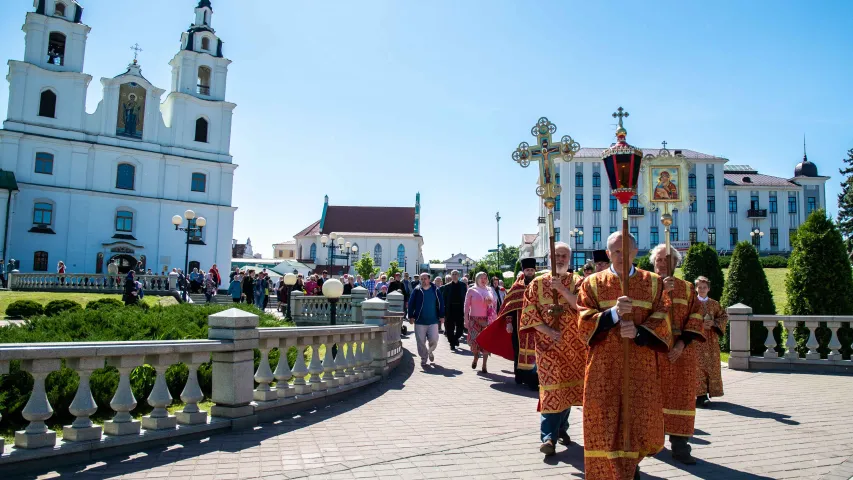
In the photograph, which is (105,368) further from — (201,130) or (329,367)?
(201,130)

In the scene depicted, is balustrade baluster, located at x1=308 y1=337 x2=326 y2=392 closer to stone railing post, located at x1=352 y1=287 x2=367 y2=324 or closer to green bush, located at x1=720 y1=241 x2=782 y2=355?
stone railing post, located at x1=352 y1=287 x2=367 y2=324

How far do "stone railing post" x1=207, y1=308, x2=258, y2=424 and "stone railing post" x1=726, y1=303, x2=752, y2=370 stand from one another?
9.44 m

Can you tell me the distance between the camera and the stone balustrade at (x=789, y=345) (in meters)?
11.7

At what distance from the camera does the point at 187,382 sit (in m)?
6.31

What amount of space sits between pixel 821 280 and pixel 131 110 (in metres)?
50.4

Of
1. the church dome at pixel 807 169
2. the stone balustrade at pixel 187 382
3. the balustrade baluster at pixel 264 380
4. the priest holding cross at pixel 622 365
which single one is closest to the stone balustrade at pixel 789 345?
the stone balustrade at pixel 187 382

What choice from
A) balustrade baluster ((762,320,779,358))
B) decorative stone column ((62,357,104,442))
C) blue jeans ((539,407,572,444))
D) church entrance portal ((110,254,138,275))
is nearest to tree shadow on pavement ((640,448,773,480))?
blue jeans ((539,407,572,444))

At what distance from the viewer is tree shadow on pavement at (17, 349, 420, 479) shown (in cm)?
498

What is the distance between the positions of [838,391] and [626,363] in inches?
290

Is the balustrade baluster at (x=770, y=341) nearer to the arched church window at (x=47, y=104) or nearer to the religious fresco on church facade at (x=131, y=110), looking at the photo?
the religious fresco on church facade at (x=131, y=110)

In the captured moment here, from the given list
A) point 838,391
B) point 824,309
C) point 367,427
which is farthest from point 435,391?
point 824,309

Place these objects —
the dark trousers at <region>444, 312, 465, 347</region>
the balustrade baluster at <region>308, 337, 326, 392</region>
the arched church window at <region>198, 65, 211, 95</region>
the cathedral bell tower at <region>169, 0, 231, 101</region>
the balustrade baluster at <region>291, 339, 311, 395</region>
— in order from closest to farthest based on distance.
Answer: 1. the balustrade baluster at <region>291, 339, 311, 395</region>
2. the balustrade baluster at <region>308, 337, 326, 392</region>
3. the dark trousers at <region>444, 312, 465, 347</region>
4. the cathedral bell tower at <region>169, 0, 231, 101</region>
5. the arched church window at <region>198, 65, 211, 95</region>

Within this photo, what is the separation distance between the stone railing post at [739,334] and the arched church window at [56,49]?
50.3 metres

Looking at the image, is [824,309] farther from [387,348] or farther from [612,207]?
[612,207]
